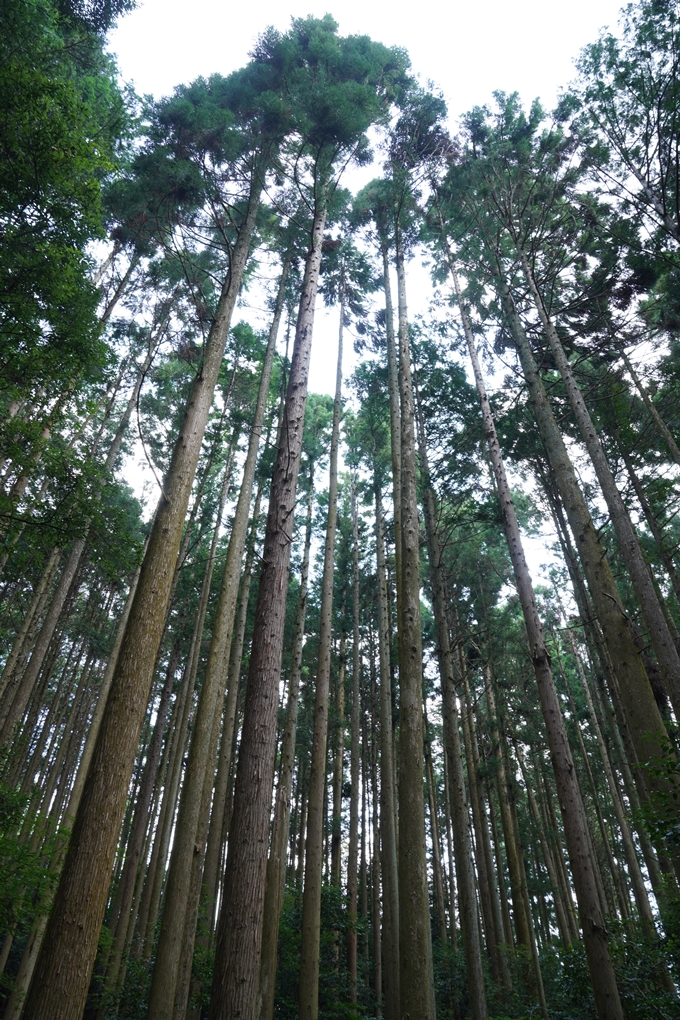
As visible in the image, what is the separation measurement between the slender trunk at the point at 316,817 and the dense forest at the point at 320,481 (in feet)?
0.18

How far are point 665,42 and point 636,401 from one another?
7466 mm

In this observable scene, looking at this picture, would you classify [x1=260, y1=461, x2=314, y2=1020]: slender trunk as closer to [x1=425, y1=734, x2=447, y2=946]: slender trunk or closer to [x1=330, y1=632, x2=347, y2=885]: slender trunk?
[x1=330, y1=632, x2=347, y2=885]: slender trunk

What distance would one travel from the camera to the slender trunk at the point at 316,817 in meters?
6.48

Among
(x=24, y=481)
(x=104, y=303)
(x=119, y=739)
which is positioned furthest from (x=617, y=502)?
(x=104, y=303)

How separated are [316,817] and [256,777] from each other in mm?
4465

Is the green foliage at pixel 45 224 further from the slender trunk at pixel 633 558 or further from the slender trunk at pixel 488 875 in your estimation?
the slender trunk at pixel 488 875

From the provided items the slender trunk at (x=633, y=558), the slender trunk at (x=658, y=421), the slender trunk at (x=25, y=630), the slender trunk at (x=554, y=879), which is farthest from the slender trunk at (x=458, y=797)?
the slender trunk at (x=554, y=879)

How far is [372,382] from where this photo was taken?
43.8ft

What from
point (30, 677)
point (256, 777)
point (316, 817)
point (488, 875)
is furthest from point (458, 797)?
point (30, 677)

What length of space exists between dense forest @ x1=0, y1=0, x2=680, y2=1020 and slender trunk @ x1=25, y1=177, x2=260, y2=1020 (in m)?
0.02

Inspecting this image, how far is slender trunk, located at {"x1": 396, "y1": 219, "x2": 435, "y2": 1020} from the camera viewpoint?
4.60m

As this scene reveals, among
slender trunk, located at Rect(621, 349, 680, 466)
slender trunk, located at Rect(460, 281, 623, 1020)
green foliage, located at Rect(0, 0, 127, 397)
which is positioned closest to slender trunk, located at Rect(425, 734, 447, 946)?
slender trunk, located at Rect(460, 281, 623, 1020)

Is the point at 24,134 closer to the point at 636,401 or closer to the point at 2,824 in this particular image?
the point at 2,824

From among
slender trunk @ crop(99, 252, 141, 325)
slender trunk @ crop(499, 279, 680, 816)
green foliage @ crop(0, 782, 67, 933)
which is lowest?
green foliage @ crop(0, 782, 67, 933)
